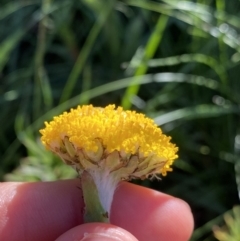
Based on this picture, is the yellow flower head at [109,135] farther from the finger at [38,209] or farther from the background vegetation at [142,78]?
the background vegetation at [142,78]

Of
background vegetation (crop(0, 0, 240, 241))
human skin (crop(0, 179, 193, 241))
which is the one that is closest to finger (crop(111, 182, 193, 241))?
human skin (crop(0, 179, 193, 241))

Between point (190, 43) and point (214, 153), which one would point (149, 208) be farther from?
point (190, 43)

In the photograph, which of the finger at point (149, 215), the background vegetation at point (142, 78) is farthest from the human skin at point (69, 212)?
the background vegetation at point (142, 78)

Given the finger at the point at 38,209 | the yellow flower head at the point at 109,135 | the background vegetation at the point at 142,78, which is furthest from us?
the background vegetation at the point at 142,78

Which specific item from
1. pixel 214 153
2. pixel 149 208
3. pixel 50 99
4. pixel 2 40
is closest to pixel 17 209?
pixel 149 208

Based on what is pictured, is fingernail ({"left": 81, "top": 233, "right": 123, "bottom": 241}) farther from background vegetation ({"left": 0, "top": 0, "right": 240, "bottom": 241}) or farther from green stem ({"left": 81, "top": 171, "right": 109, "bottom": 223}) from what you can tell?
background vegetation ({"left": 0, "top": 0, "right": 240, "bottom": 241})

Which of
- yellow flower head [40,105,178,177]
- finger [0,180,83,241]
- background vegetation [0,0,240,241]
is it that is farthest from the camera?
background vegetation [0,0,240,241]

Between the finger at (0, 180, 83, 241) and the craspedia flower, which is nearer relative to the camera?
the craspedia flower
